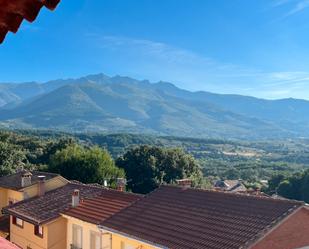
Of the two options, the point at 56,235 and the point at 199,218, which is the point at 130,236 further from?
the point at 56,235

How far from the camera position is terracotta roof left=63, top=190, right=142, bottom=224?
68.6ft

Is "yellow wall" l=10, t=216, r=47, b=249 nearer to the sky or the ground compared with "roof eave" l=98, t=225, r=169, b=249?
nearer to the ground

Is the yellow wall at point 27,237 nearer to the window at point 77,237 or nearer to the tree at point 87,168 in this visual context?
the window at point 77,237

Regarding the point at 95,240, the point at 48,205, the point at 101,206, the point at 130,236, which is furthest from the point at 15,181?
the point at 130,236

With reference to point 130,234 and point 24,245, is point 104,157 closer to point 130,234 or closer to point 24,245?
point 24,245

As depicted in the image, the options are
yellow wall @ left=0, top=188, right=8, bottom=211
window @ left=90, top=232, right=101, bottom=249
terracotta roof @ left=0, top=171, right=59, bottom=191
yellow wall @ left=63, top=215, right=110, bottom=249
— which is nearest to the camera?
yellow wall @ left=63, top=215, right=110, bottom=249

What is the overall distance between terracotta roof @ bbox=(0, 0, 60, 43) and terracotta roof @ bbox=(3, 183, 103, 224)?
68.0ft

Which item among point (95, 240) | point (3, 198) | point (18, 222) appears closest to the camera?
point (95, 240)

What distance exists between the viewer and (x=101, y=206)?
73.2ft

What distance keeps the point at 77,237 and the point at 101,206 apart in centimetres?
176

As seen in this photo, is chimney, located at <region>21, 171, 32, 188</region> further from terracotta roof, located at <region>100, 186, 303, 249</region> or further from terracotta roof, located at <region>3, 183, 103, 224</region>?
terracotta roof, located at <region>100, 186, 303, 249</region>

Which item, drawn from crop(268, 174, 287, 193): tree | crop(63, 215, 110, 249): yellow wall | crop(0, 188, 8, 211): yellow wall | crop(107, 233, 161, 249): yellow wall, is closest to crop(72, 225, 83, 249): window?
crop(63, 215, 110, 249): yellow wall

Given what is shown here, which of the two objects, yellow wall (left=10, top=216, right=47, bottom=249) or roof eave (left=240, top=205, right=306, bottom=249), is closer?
roof eave (left=240, top=205, right=306, bottom=249)

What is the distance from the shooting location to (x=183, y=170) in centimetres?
5288
